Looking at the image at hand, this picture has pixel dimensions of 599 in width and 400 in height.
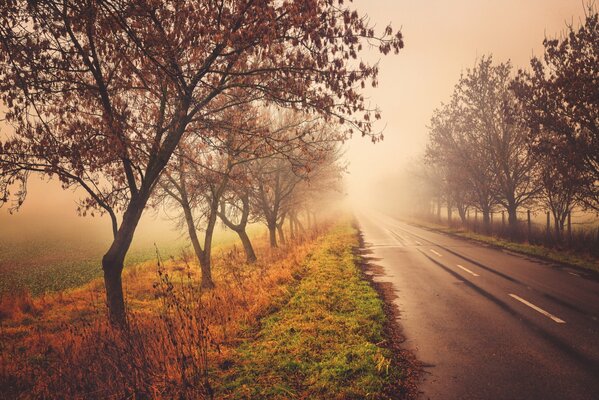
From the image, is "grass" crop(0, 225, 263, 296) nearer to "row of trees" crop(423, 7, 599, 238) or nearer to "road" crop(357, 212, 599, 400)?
"road" crop(357, 212, 599, 400)

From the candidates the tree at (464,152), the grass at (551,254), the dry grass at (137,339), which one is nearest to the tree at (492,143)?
the tree at (464,152)

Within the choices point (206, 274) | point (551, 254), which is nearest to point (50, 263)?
point (206, 274)

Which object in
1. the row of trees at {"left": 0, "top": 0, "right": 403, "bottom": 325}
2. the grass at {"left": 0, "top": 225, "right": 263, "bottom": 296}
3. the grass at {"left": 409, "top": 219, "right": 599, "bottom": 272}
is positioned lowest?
the grass at {"left": 0, "top": 225, "right": 263, "bottom": 296}

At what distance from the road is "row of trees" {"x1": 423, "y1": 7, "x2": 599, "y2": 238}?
5.04 m

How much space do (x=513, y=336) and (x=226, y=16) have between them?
7160 millimetres

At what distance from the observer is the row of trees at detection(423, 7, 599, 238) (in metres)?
11.8

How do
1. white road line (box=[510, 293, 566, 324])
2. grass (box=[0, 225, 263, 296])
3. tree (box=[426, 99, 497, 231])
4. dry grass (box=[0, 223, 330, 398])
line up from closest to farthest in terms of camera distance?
dry grass (box=[0, 223, 330, 398])
white road line (box=[510, 293, 566, 324])
grass (box=[0, 225, 263, 296])
tree (box=[426, 99, 497, 231])

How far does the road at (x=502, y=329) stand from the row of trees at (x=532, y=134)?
5036 millimetres

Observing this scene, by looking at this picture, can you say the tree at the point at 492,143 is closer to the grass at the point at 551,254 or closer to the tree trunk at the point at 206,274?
the grass at the point at 551,254

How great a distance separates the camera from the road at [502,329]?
4.04 m

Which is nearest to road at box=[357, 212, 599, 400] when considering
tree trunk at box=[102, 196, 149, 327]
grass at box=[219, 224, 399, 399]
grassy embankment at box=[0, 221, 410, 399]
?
grass at box=[219, 224, 399, 399]

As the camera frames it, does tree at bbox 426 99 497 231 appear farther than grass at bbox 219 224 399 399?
Yes

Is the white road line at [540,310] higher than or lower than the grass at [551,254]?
lower

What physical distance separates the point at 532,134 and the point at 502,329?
1221 cm
